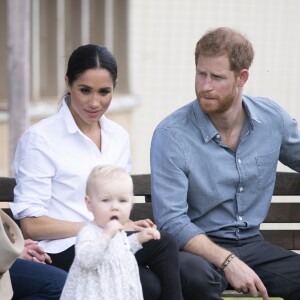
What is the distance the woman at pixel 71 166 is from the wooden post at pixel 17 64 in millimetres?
2545

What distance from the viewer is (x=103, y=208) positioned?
14.2 feet

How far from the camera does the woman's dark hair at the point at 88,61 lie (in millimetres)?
5184

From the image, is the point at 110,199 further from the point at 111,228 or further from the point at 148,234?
the point at 148,234

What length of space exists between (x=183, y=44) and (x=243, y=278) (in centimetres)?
866

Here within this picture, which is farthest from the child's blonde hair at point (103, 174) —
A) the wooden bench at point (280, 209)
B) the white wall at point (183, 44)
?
the white wall at point (183, 44)

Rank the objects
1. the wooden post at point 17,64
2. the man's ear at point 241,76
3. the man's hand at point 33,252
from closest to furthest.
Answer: the man's hand at point 33,252 → the man's ear at point 241,76 → the wooden post at point 17,64

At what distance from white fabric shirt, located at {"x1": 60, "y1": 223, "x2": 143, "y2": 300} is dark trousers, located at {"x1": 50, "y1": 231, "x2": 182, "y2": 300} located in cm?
47

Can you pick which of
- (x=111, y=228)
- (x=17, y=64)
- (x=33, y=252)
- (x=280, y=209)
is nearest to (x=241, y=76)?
(x=280, y=209)

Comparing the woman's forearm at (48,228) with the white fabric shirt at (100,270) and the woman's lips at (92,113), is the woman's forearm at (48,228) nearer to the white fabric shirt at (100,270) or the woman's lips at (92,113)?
the woman's lips at (92,113)

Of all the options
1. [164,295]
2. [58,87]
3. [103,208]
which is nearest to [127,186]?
[103,208]

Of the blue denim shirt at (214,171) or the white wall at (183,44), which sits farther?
the white wall at (183,44)

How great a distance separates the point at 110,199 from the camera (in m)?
4.33

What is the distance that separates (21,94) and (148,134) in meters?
5.76

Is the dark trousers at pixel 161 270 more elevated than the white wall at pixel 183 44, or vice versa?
the dark trousers at pixel 161 270
